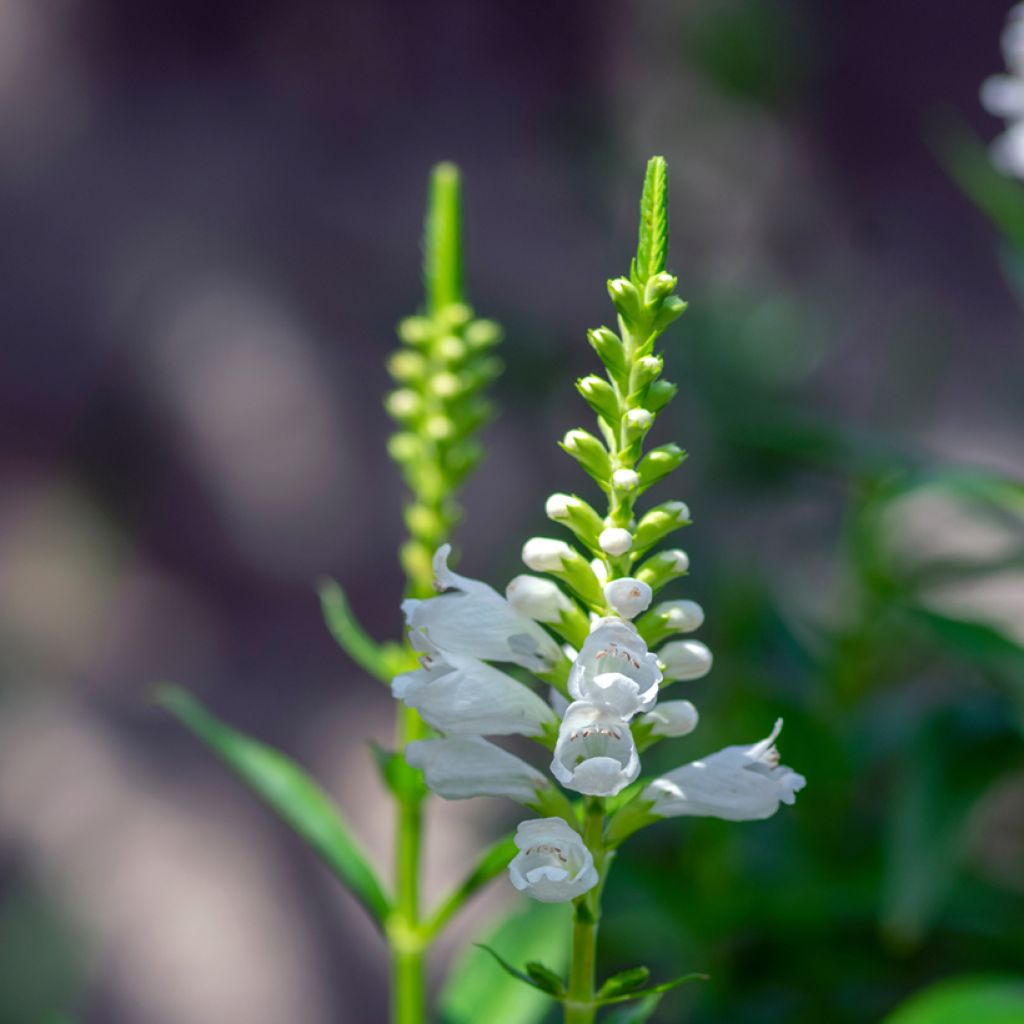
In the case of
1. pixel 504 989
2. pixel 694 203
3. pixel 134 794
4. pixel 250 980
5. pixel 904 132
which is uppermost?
pixel 904 132

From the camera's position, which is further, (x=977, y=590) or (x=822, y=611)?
(x=977, y=590)

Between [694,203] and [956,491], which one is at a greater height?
[694,203]

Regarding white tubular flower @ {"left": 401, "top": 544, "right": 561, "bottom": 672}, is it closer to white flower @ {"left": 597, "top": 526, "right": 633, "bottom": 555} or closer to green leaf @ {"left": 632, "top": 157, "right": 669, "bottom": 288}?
white flower @ {"left": 597, "top": 526, "right": 633, "bottom": 555}

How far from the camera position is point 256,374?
Result: 24.5 feet

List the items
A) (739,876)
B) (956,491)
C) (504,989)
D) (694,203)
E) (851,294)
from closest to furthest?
(504,989)
(956,491)
(739,876)
(694,203)
(851,294)

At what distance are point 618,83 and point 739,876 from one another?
23.8 feet

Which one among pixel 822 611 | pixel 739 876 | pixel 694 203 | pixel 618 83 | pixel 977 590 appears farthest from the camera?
pixel 618 83

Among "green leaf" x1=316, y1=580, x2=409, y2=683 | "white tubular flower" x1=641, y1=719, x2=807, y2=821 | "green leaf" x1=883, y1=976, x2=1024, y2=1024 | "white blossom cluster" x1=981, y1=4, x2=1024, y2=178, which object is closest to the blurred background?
"white blossom cluster" x1=981, y1=4, x2=1024, y2=178

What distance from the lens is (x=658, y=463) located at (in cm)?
107

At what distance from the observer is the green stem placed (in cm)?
143

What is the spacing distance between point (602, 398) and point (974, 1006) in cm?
110

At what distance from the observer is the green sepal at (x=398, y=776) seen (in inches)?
53.5

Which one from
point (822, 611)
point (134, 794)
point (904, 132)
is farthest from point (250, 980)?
point (904, 132)

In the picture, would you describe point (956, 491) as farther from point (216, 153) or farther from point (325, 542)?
point (216, 153)
